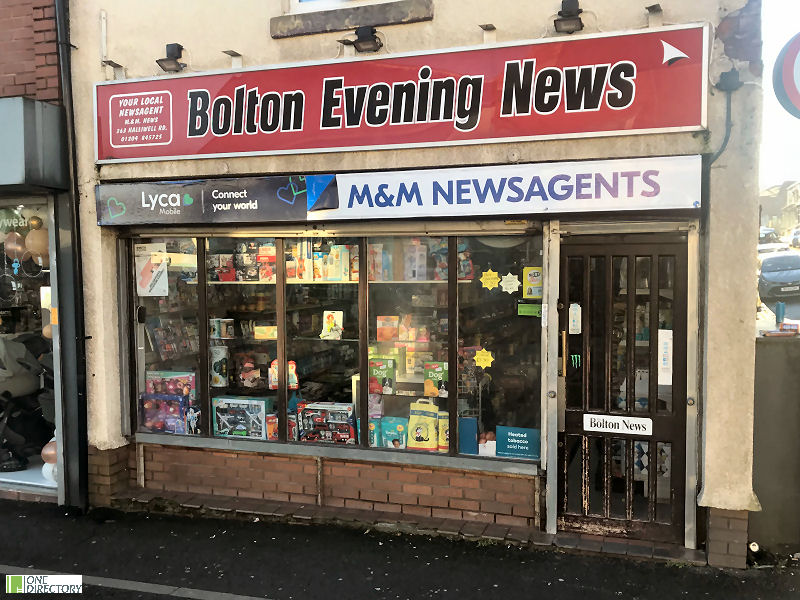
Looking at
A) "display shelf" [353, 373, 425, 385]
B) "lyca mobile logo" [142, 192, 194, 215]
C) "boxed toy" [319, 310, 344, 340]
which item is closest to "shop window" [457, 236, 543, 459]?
"display shelf" [353, 373, 425, 385]

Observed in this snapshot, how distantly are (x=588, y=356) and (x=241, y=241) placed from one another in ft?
10.5

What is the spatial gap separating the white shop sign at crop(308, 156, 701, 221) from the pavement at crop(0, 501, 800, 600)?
2.55m

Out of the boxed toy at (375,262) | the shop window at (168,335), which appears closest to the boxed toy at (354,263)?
the boxed toy at (375,262)

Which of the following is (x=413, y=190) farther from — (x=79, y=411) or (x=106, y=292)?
(x=79, y=411)

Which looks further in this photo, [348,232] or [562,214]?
[348,232]

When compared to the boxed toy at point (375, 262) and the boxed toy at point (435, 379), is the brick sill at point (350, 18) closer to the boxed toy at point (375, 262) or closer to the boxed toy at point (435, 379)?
the boxed toy at point (375, 262)

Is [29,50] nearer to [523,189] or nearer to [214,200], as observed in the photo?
[214,200]

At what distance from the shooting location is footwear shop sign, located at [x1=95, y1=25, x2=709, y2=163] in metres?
4.62

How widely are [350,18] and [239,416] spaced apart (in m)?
3.61

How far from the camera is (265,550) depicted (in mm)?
5168

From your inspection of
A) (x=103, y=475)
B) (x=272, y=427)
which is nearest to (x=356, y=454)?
(x=272, y=427)

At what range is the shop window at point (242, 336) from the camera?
609 centimetres

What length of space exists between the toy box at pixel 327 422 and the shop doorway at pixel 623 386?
1.83 metres

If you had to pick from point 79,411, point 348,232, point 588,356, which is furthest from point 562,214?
point 79,411
